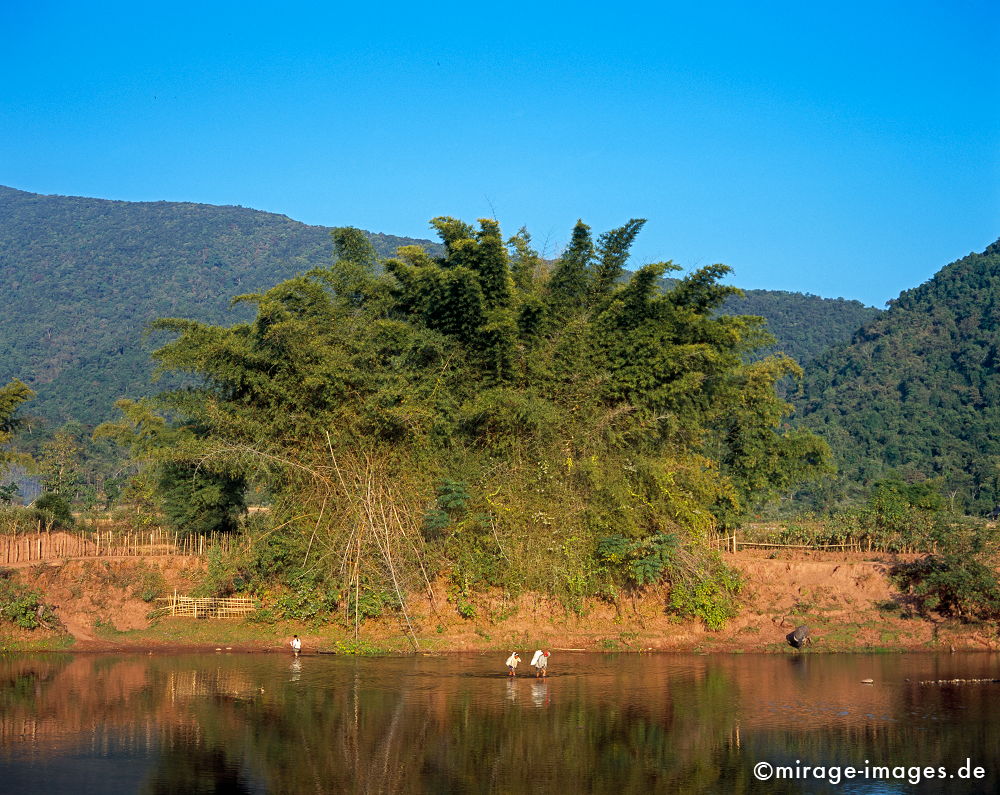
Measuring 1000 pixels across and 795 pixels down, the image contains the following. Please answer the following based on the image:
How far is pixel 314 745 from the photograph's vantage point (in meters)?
17.2

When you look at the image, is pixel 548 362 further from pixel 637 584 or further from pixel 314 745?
pixel 314 745

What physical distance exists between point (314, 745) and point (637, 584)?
12486 millimetres

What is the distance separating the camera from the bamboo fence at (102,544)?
28.5 metres

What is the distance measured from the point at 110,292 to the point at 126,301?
7.48m

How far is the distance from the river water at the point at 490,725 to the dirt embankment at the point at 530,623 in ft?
4.44

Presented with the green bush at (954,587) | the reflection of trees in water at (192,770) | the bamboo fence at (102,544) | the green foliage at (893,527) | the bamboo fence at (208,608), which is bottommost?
the reflection of trees in water at (192,770)

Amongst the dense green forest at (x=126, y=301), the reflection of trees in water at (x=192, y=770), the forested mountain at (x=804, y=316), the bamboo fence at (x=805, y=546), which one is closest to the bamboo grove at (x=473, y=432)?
the bamboo fence at (x=805, y=546)

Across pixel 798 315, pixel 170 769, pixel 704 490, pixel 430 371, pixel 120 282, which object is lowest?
pixel 170 769

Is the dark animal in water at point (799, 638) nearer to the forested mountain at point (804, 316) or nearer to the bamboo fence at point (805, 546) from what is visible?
the bamboo fence at point (805, 546)

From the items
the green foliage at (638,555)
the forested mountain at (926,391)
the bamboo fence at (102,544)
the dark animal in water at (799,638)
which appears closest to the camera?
the dark animal in water at (799,638)

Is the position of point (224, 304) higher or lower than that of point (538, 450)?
higher

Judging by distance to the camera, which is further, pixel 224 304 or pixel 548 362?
pixel 224 304

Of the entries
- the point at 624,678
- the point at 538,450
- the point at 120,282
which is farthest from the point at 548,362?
the point at 120,282

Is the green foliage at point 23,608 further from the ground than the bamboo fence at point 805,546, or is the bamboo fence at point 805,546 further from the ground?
the bamboo fence at point 805,546
